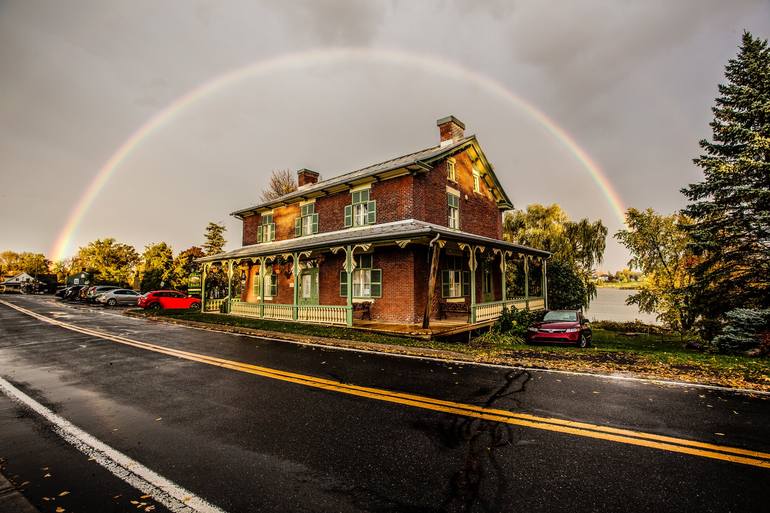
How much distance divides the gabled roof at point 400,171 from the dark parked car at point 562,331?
902 cm

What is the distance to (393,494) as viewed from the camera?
3127 mm

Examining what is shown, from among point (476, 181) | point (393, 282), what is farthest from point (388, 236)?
Result: point (476, 181)

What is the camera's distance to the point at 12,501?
10.2 ft

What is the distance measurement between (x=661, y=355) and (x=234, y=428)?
1024cm

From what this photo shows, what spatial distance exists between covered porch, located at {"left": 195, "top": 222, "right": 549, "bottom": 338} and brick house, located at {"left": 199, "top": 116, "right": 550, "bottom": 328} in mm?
58

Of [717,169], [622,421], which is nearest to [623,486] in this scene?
[622,421]

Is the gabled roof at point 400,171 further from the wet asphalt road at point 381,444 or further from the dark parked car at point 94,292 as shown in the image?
the dark parked car at point 94,292

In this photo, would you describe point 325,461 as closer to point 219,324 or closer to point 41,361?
point 41,361

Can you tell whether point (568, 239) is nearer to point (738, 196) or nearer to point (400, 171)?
point (738, 196)

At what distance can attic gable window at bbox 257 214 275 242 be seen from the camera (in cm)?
2583

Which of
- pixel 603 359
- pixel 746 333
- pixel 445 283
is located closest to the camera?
pixel 603 359

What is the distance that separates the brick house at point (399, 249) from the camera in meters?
16.2

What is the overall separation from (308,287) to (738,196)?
20.5 metres

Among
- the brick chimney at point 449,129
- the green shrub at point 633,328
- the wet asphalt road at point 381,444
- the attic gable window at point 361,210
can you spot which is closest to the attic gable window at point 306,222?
the attic gable window at point 361,210
